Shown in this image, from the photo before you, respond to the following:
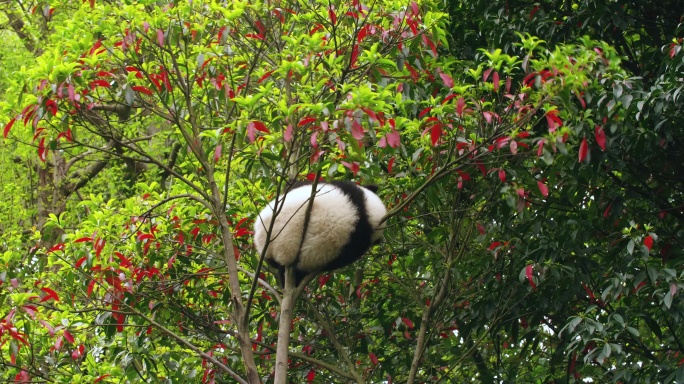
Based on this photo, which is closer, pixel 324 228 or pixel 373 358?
pixel 324 228

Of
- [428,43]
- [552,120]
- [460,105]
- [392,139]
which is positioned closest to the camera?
Answer: [392,139]

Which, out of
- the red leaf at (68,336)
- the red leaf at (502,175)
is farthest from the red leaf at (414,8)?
the red leaf at (68,336)

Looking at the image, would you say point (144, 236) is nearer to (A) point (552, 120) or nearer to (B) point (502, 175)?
(B) point (502, 175)

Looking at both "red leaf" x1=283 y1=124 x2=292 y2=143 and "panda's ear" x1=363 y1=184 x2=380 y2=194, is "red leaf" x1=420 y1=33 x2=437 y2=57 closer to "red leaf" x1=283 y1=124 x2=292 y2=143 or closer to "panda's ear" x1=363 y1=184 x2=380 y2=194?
"panda's ear" x1=363 y1=184 x2=380 y2=194

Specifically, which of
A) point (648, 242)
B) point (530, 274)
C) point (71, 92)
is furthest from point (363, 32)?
point (648, 242)

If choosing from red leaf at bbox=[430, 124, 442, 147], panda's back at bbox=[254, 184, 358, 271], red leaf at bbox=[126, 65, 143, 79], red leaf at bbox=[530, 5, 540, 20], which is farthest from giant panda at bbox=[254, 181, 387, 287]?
red leaf at bbox=[530, 5, 540, 20]

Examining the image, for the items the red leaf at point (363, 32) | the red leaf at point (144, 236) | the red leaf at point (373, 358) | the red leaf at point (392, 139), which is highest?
the red leaf at point (363, 32)

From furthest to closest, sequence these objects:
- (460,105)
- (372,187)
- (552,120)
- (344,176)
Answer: (344,176), (372,187), (460,105), (552,120)

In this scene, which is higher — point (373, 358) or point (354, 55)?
point (354, 55)

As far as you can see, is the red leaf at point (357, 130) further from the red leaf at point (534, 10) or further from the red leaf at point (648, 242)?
the red leaf at point (534, 10)

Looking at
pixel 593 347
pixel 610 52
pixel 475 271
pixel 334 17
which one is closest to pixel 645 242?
pixel 593 347

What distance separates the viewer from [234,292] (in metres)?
4.54

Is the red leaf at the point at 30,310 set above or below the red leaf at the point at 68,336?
above

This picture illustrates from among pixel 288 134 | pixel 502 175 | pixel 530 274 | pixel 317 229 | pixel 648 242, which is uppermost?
pixel 288 134
